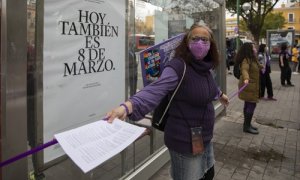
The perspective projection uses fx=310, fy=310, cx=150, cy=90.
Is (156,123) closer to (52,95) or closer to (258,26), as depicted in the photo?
(52,95)

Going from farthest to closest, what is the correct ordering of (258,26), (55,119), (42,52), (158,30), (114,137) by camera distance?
(258,26) < (158,30) < (55,119) < (42,52) < (114,137)

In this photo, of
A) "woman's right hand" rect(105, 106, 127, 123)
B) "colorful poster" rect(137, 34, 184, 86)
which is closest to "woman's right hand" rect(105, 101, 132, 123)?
"woman's right hand" rect(105, 106, 127, 123)

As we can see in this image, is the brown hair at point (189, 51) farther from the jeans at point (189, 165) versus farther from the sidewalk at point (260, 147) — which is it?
the sidewalk at point (260, 147)

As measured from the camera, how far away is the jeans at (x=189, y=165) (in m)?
2.37

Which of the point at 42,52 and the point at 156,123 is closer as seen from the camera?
the point at 42,52

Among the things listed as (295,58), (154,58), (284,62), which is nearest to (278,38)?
(295,58)

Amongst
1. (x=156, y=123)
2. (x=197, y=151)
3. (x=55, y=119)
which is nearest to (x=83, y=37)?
(x=55, y=119)

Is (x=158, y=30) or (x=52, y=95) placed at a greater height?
(x=158, y=30)

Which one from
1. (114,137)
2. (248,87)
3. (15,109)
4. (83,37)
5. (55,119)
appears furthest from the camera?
(248,87)

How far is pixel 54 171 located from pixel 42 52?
0.99 m

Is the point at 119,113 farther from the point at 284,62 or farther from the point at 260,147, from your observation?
the point at 284,62

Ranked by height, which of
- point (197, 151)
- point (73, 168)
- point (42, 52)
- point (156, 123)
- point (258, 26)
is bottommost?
point (73, 168)

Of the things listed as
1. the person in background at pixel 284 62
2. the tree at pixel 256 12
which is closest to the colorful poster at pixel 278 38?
the tree at pixel 256 12

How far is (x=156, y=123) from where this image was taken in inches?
97.3
